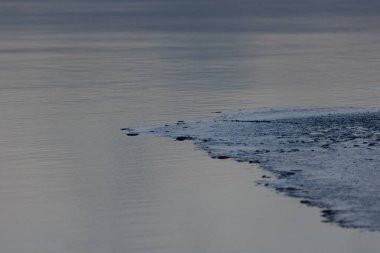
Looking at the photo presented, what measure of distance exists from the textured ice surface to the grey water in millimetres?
333

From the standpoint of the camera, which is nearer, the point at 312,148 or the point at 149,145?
the point at 312,148

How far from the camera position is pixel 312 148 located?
1878 cm

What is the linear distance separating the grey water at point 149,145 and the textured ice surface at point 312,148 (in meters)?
0.33

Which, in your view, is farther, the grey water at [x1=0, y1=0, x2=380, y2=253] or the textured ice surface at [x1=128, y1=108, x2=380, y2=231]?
the textured ice surface at [x1=128, y1=108, x2=380, y2=231]

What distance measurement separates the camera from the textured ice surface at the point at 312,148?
1517cm

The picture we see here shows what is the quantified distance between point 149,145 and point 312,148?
253cm

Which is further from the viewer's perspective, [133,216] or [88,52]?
[88,52]

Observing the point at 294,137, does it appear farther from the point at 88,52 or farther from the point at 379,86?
the point at 88,52

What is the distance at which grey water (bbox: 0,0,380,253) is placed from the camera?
1409 cm

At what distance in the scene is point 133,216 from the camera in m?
15.0

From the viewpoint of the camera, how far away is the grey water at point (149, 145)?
46.2 feet

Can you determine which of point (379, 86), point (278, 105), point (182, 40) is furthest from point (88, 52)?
point (278, 105)

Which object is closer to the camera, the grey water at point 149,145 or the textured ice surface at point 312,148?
the grey water at point 149,145

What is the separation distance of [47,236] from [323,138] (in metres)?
6.50
